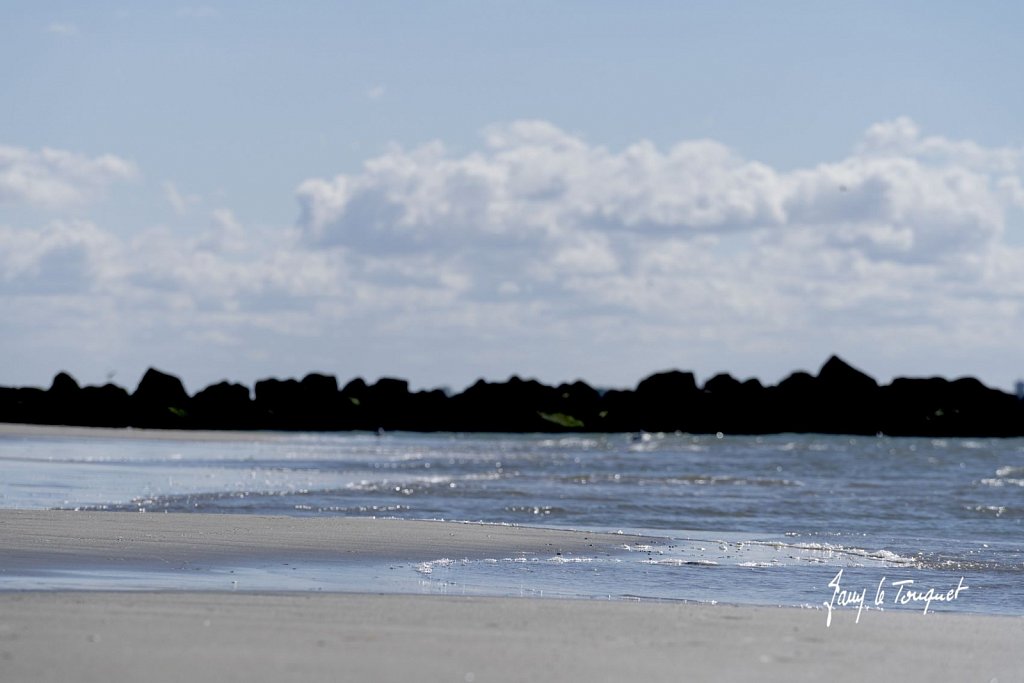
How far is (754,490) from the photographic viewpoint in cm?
2770

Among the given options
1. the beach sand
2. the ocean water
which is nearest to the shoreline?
the beach sand

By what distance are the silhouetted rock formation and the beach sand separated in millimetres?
75974

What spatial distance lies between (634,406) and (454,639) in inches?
3195

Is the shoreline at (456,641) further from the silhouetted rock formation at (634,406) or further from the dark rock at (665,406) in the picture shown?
the dark rock at (665,406)

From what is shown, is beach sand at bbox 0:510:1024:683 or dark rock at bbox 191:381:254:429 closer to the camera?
beach sand at bbox 0:510:1024:683

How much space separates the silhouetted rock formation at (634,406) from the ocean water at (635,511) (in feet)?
141

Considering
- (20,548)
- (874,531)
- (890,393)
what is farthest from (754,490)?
→ (890,393)

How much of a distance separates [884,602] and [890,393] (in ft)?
267

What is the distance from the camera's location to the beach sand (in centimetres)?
680

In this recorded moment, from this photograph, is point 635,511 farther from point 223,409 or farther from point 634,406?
point 634,406
